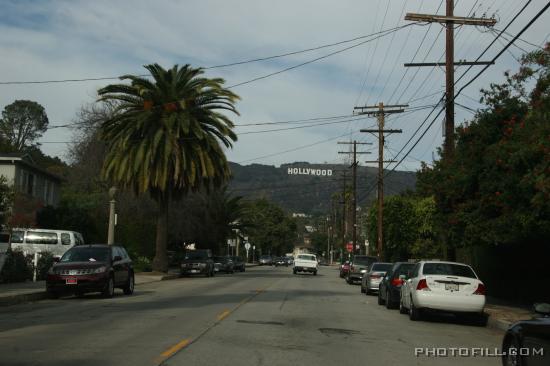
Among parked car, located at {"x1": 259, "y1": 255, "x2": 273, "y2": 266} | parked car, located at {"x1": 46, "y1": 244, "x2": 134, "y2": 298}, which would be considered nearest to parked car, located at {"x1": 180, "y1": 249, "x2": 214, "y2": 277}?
parked car, located at {"x1": 46, "y1": 244, "x2": 134, "y2": 298}

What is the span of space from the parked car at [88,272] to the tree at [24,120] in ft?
259

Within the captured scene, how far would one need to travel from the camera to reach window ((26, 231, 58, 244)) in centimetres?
3008

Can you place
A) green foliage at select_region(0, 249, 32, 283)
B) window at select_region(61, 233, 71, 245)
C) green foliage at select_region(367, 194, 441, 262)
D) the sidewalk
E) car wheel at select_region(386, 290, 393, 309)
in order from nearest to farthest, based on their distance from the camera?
the sidewalk < car wheel at select_region(386, 290, 393, 309) < green foliage at select_region(0, 249, 32, 283) < window at select_region(61, 233, 71, 245) < green foliage at select_region(367, 194, 441, 262)

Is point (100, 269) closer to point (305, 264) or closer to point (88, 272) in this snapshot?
point (88, 272)

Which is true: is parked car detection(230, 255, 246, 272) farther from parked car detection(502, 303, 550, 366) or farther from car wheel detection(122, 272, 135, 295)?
parked car detection(502, 303, 550, 366)

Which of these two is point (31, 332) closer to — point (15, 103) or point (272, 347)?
point (272, 347)

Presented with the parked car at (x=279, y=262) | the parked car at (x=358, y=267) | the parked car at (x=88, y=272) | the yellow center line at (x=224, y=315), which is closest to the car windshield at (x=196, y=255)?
the parked car at (x=358, y=267)

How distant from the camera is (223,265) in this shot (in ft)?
171

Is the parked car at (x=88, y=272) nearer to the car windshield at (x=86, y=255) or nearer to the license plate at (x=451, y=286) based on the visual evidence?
the car windshield at (x=86, y=255)

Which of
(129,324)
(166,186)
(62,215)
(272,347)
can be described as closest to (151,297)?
(129,324)

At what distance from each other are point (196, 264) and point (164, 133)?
8.66 metres

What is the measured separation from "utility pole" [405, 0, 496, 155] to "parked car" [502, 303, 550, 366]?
15.7 meters

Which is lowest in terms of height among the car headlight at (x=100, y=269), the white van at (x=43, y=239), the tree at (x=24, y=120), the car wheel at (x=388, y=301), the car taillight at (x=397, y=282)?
the car wheel at (x=388, y=301)

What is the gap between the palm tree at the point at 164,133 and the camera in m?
37.4
